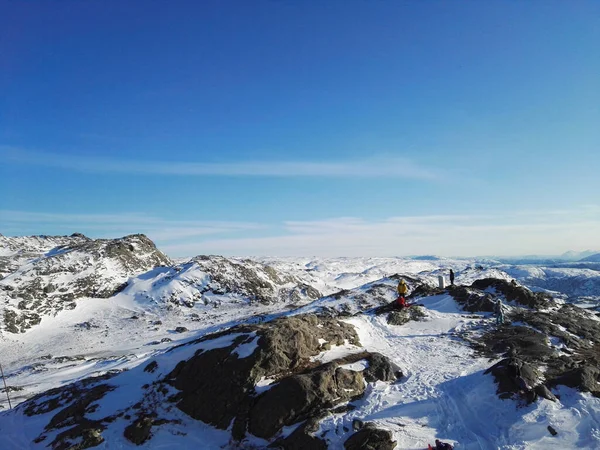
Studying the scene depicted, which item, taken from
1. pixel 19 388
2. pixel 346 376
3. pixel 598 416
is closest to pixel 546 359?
pixel 598 416

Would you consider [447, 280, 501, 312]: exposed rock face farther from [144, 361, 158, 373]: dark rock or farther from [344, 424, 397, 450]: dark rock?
[144, 361, 158, 373]: dark rock

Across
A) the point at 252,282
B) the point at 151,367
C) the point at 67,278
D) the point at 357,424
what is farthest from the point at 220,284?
the point at 357,424

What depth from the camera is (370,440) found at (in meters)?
14.4

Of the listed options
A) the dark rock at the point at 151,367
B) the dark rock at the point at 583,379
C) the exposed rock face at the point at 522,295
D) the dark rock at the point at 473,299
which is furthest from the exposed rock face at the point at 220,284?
the dark rock at the point at 583,379

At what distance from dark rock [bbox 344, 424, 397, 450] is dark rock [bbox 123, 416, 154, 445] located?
10.3m

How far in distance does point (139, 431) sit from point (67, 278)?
2846 inches

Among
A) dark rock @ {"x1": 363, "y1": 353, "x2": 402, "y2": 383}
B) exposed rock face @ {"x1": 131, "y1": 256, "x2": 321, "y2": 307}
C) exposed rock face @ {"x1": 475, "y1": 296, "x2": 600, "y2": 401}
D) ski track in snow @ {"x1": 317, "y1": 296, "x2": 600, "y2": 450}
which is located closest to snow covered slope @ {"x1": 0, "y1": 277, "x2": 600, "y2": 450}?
ski track in snow @ {"x1": 317, "y1": 296, "x2": 600, "y2": 450}

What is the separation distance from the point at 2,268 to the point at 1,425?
7229 cm

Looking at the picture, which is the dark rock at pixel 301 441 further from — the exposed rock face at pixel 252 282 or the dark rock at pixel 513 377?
the exposed rock face at pixel 252 282

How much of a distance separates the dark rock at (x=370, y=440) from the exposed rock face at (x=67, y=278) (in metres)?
68.4

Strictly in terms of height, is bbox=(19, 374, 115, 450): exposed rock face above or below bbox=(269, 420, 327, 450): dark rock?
below

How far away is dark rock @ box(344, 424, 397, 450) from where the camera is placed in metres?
14.2

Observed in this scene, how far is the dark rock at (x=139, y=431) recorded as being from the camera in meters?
18.1

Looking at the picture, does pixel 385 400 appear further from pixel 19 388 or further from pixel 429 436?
pixel 19 388
